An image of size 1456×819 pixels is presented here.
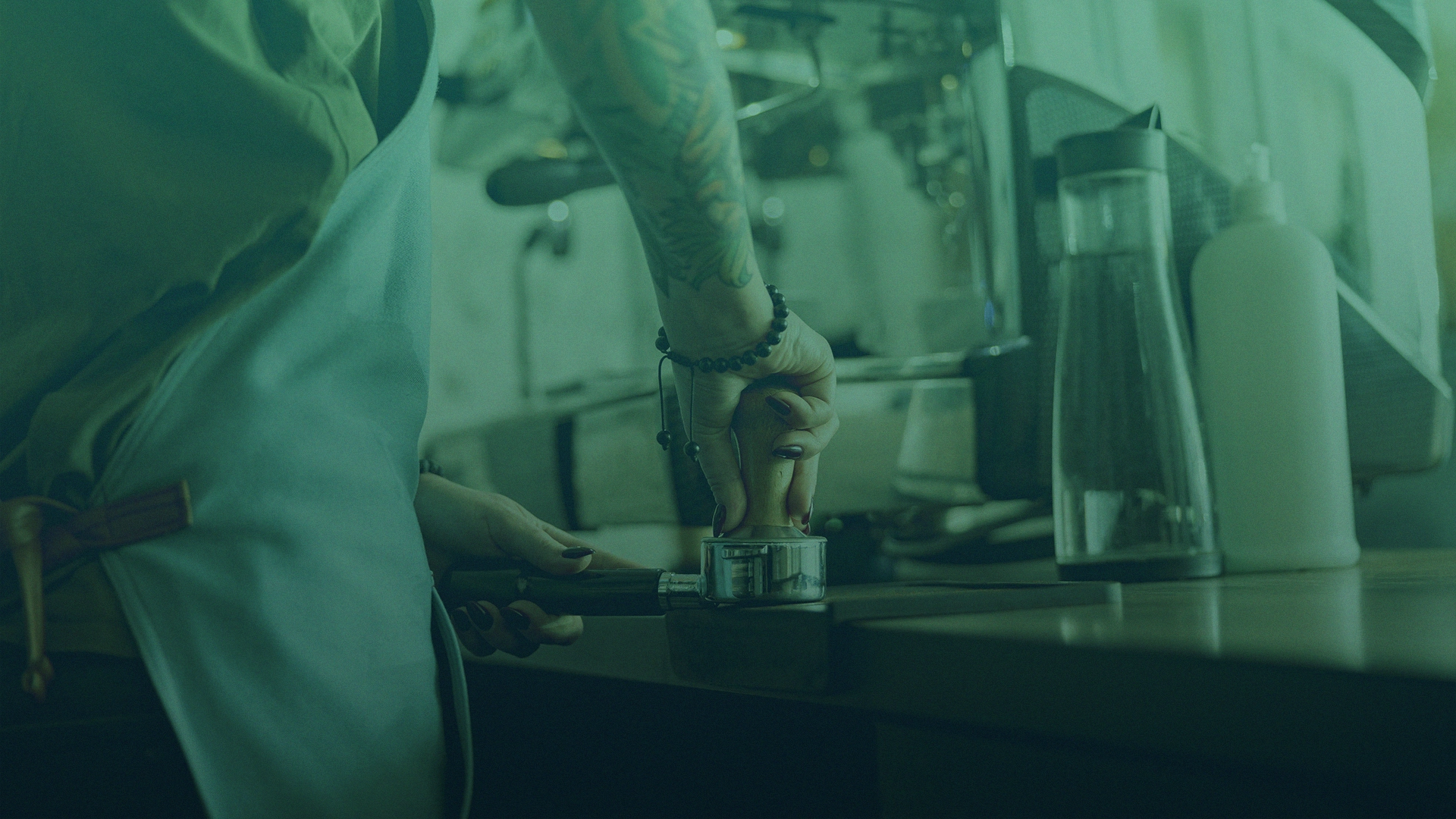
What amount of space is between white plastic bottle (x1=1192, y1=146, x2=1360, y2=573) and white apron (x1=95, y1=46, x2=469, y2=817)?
38cm

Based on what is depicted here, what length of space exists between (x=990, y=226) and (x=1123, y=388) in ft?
0.81

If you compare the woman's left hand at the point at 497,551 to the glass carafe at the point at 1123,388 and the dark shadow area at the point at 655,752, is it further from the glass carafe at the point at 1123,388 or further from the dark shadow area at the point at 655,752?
the glass carafe at the point at 1123,388

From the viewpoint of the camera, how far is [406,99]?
46cm

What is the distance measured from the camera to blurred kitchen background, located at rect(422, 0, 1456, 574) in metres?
0.70

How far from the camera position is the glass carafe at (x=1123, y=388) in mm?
520

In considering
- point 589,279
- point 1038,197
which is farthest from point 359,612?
point 589,279

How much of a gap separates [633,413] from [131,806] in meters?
0.45

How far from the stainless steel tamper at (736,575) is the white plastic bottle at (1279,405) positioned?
227 millimetres

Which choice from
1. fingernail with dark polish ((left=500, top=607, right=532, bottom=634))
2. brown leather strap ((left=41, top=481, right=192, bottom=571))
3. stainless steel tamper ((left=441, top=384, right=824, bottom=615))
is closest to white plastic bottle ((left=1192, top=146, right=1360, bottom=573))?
stainless steel tamper ((left=441, top=384, right=824, bottom=615))

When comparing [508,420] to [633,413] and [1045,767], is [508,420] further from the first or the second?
[1045,767]

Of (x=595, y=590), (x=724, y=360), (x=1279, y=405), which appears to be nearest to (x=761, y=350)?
(x=724, y=360)

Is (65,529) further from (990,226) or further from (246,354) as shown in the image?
(990,226)

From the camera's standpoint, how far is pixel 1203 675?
21 cm

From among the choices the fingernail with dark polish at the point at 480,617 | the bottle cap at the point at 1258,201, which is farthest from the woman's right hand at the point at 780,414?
the bottle cap at the point at 1258,201
